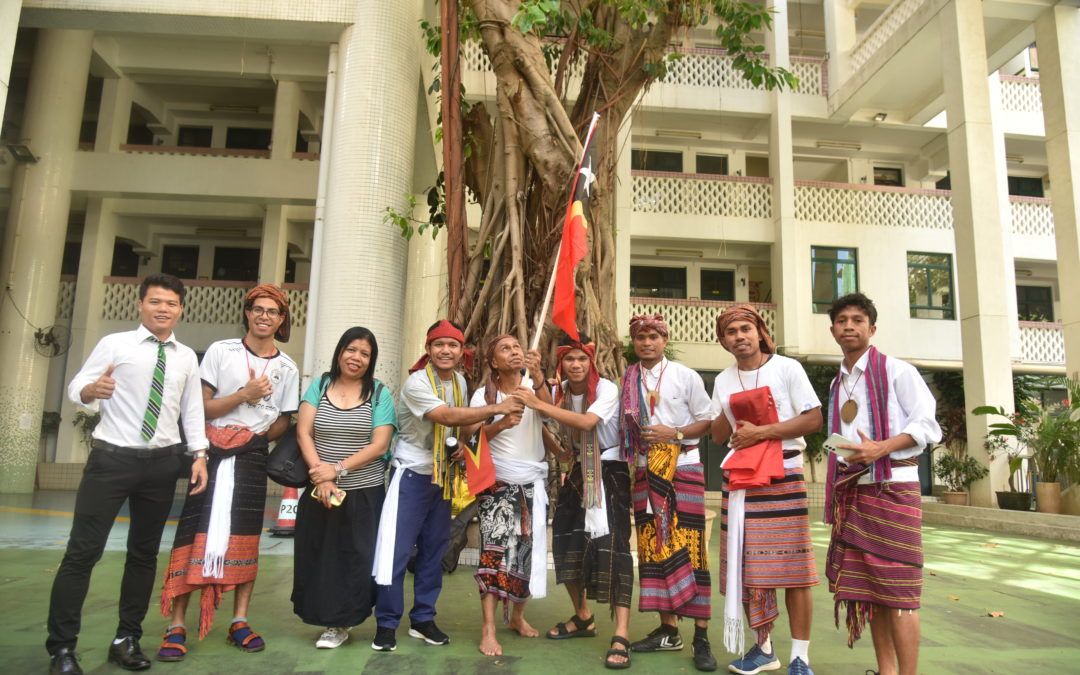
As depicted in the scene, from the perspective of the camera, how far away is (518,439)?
340 cm

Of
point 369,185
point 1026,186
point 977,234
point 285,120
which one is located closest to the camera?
point 369,185

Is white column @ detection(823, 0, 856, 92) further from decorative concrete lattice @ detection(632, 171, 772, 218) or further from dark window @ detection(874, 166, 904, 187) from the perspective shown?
decorative concrete lattice @ detection(632, 171, 772, 218)

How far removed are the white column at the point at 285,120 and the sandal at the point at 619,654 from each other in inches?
437

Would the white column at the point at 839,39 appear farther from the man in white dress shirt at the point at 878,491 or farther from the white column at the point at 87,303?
the white column at the point at 87,303

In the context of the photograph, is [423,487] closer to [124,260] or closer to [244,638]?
[244,638]

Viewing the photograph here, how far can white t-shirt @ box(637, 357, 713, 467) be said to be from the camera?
3285mm

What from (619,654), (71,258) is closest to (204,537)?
(619,654)

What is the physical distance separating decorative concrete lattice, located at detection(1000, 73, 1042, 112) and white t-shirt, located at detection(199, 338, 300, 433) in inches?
680

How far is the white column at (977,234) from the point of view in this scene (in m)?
10.1

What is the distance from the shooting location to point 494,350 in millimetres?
3369

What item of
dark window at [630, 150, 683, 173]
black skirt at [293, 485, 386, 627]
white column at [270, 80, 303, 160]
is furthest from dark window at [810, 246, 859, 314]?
black skirt at [293, 485, 386, 627]

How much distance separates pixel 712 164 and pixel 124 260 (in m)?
13.0

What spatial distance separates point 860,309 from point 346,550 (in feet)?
7.93

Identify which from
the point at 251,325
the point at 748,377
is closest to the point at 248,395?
the point at 251,325
